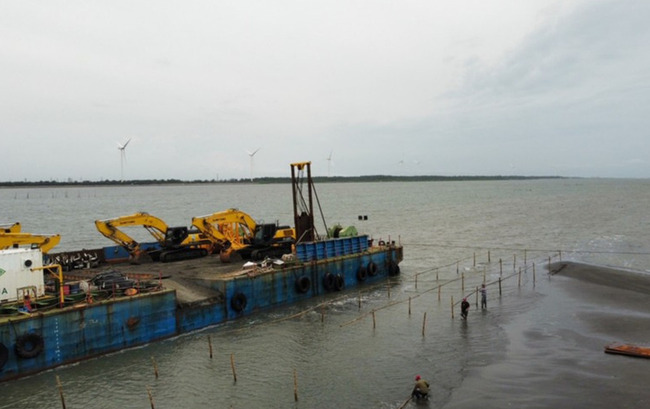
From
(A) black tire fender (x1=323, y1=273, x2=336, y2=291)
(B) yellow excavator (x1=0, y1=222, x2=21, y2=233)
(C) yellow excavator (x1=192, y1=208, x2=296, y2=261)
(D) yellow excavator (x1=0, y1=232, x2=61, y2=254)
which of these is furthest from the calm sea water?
(B) yellow excavator (x1=0, y1=222, x2=21, y2=233)

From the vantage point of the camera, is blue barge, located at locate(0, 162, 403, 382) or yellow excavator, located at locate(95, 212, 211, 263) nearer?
blue barge, located at locate(0, 162, 403, 382)

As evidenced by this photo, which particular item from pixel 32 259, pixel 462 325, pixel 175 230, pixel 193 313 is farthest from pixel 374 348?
pixel 175 230

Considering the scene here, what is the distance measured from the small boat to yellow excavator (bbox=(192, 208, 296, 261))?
77.0 ft

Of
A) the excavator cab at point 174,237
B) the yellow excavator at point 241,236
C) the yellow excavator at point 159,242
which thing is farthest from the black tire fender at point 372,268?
the excavator cab at point 174,237

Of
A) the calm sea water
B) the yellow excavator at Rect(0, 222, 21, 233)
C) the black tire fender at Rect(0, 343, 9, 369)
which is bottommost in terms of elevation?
the calm sea water

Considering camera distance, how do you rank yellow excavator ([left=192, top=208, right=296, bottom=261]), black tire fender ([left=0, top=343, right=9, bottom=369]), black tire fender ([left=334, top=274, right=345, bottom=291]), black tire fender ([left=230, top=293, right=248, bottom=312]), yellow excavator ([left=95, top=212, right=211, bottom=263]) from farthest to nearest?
yellow excavator ([left=192, top=208, right=296, bottom=261]) → black tire fender ([left=334, top=274, right=345, bottom=291]) → yellow excavator ([left=95, top=212, right=211, bottom=263]) → black tire fender ([left=230, top=293, right=248, bottom=312]) → black tire fender ([left=0, top=343, right=9, bottom=369])

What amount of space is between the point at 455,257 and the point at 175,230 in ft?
101

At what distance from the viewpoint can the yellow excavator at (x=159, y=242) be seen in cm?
3550

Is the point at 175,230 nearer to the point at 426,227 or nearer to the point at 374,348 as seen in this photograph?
the point at 374,348

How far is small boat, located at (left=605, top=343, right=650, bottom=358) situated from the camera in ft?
70.2

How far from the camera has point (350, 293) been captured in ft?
120

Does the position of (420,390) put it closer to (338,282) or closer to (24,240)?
(338,282)

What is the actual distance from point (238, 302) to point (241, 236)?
11.2m

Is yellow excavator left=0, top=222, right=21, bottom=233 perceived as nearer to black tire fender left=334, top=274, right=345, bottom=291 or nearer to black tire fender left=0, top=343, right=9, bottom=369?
black tire fender left=0, top=343, right=9, bottom=369
